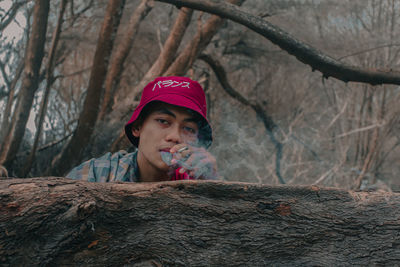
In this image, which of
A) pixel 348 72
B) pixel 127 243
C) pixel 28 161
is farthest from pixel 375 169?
pixel 127 243

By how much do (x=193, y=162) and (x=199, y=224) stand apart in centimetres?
44

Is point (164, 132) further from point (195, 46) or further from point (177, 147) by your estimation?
point (195, 46)

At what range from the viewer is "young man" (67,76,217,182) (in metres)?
1.20

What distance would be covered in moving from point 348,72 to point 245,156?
137 inches

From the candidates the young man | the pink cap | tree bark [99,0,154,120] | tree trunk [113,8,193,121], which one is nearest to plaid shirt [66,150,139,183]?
the young man

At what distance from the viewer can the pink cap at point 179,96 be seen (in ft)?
4.23

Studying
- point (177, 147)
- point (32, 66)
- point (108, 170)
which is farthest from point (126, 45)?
point (177, 147)

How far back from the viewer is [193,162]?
3.91 feet

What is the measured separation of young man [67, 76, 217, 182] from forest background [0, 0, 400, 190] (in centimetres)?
153

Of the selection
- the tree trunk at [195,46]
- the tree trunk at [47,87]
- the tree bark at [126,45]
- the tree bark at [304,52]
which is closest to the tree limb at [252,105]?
the tree trunk at [195,46]

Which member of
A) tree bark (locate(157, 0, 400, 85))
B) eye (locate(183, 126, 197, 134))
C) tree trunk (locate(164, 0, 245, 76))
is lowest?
eye (locate(183, 126, 197, 134))

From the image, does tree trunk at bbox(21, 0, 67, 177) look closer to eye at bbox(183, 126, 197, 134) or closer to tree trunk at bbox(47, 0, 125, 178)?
tree trunk at bbox(47, 0, 125, 178)

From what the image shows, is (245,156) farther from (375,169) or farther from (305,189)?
(305,189)

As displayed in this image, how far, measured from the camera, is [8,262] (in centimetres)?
62
